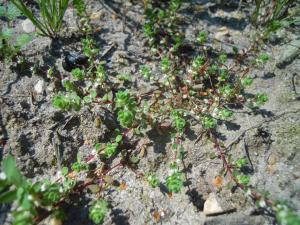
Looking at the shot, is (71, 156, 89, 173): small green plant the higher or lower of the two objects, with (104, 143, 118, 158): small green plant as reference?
lower

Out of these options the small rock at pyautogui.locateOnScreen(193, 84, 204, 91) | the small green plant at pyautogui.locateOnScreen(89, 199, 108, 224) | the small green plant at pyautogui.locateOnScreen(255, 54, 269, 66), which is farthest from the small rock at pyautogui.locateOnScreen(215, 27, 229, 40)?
the small green plant at pyautogui.locateOnScreen(89, 199, 108, 224)

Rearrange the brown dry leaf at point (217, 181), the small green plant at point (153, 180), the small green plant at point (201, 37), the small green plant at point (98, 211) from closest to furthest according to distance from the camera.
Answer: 1. the small green plant at point (98, 211)
2. the small green plant at point (153, 180)
3. the brown dry leaf at point (217, 181)
4. the small green plant at point (201, 37)

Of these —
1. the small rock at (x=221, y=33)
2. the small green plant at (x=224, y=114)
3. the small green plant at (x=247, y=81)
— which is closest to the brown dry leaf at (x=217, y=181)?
the small green plant at (x=224, y=114)

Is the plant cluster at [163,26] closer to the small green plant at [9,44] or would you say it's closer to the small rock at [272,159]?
the small green plant at [9,44]

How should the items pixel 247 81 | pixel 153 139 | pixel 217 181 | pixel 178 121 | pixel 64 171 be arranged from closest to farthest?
pixel 64 171 < pixel 217 181 < pixel 178 121 < pixel 153 139 < pixel 247 81

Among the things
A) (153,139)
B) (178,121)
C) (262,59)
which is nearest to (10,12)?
(153,139)

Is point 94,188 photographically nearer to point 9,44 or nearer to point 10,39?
point 9,44

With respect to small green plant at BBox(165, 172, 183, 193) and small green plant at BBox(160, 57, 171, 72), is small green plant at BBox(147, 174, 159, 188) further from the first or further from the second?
small green plant at BBox(160, 57, 171, 72)
